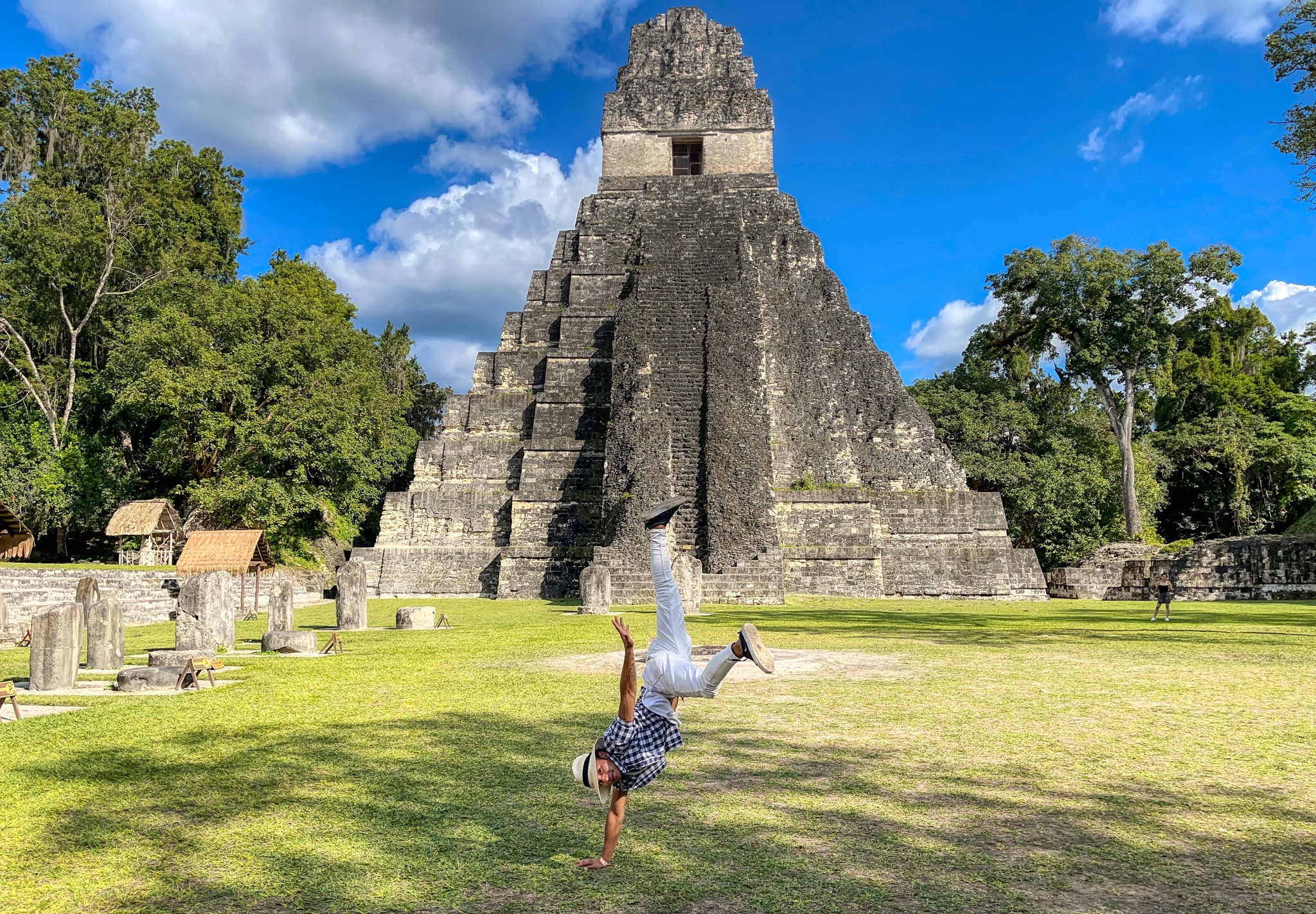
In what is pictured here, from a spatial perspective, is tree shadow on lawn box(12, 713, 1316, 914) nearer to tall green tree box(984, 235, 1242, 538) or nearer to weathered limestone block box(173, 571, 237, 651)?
weathered limestone block box(173, 571, 237, 651)

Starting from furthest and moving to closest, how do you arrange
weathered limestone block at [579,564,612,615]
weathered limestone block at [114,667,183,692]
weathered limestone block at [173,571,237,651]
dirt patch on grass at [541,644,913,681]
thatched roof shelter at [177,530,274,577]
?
weathered limestone block at [579,564,612,615] → thatched roof shelter at [177,530,274,577] → weathered limestone block at [173,571,237,651] → dirt patch on grass at [541,644,913,681] → weathered limestone block at [114,667,183,692]

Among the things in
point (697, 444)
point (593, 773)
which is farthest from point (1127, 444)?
point (593, 773)

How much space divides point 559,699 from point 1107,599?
59.4 ft

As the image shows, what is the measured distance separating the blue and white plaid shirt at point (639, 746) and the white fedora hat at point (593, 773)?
41 millimetres

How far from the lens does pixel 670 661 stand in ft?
10.3

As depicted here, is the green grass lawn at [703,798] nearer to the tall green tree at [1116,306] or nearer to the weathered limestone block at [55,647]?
the weathered limestone block at [55,647]

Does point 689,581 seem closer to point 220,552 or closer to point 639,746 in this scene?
point 220,552

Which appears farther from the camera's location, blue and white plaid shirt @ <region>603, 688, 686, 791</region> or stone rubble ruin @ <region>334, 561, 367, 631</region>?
stone rubble ruin @ <region>334, 561, 367, 631</region>

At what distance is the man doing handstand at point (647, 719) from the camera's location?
10.2 ft

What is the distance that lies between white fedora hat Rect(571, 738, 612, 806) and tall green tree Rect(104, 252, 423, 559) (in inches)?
751

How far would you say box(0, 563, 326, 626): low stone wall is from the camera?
43.0 ft

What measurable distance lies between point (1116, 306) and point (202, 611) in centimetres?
2510

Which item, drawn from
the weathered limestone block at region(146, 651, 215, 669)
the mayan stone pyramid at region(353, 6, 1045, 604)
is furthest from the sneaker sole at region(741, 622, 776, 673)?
the mayan stone pyramid at region(353, 6, 1045, 604)

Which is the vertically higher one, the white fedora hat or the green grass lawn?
the white fedora hat
